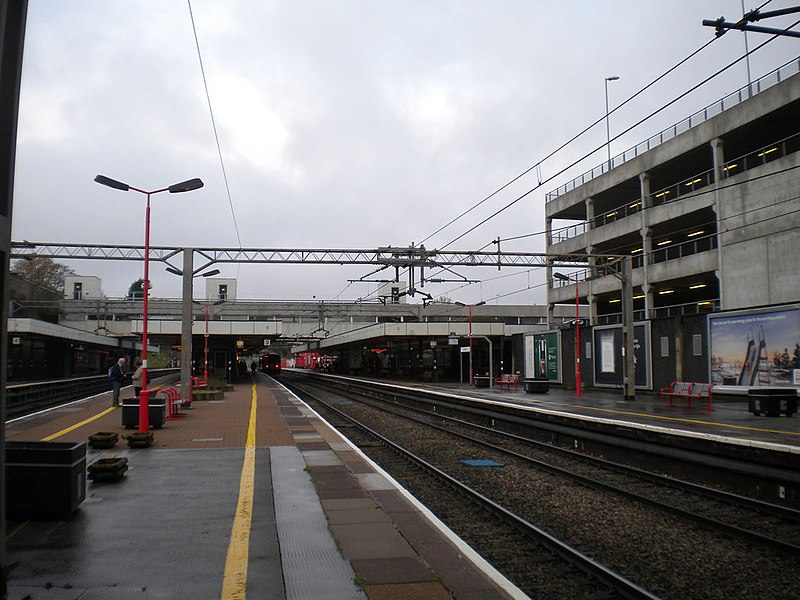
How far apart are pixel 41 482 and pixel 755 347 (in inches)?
1002

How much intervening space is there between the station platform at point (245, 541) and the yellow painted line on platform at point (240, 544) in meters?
0.01

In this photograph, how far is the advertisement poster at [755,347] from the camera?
23.5 metres

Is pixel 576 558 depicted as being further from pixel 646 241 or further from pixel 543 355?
pixel 646 241

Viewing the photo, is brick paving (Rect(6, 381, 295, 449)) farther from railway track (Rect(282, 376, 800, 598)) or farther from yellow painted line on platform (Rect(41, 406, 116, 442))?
railway track (Rect(282, 376, 800, 598))

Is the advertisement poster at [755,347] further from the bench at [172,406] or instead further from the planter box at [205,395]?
the planter box at [205,395]

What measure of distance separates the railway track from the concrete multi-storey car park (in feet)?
52.0

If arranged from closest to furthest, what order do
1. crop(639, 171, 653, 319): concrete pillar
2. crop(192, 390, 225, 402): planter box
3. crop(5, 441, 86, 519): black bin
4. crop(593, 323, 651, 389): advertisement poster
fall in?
crop(5, 441, 86, 519): black bin
crop(192, 390, 225, 402): planter box
crop(593, 323, 651, 389): advertisement poster
crop(639, 171, 653, 319): concrete pillar

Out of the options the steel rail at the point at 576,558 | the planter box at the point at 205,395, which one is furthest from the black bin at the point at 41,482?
the planter box at the point at 205,395

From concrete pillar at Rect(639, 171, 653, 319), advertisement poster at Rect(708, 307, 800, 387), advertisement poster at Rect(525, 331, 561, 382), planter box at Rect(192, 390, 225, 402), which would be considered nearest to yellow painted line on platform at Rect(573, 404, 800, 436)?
advertisement poster at Rect(708, 307, 800, 387)

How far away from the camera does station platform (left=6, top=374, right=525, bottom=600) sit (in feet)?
16.5

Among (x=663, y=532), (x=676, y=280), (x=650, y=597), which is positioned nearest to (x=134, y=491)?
(x=650, y=597)

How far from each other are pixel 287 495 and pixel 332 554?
270 cm

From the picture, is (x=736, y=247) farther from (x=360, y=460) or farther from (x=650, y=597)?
(x=650, y=597)

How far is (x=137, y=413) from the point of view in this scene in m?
15.9
